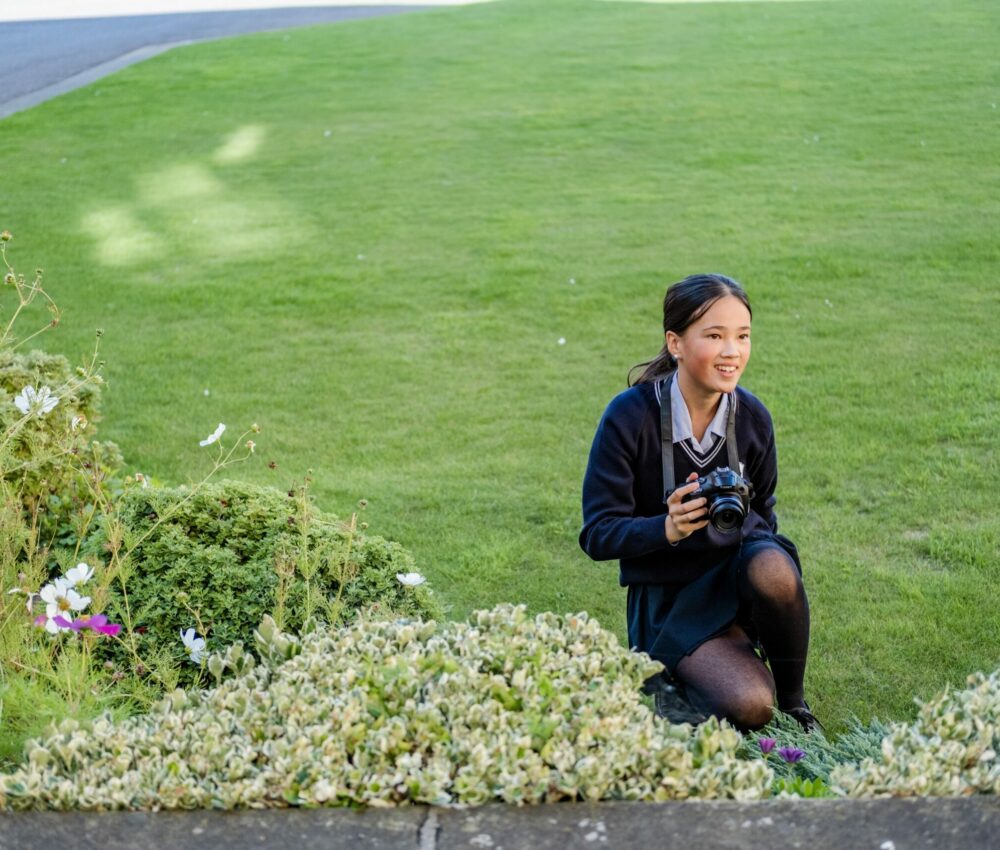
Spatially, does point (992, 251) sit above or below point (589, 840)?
below

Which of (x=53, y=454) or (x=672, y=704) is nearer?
(x=672, y=704)

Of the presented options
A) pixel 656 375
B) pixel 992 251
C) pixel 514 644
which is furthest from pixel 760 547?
pixel 992 251

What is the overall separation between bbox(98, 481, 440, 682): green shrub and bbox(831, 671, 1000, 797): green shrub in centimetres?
152

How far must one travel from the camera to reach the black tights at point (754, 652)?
338 centimetres

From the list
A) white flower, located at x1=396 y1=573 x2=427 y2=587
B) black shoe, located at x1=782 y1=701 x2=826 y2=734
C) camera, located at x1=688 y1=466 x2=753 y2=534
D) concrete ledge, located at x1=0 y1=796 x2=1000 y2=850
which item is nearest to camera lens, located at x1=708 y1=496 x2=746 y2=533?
camera, located at x1=688 y1=466 x2=753 y2=534

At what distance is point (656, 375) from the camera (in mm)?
3771

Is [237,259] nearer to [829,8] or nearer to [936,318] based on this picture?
[936,318]

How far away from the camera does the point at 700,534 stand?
11.7 feet

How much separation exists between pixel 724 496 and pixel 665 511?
436 mm

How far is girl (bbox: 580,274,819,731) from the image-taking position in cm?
344

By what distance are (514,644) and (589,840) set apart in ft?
1.91

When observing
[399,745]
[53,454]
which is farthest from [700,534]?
[53,454]

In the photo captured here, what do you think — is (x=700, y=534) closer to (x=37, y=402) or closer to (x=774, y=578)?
(x=774, y=578)

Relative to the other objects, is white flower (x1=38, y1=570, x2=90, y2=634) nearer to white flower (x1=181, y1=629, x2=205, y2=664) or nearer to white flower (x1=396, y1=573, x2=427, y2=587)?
white flower (x1=181, y1=629, x2=205, y2=664)
